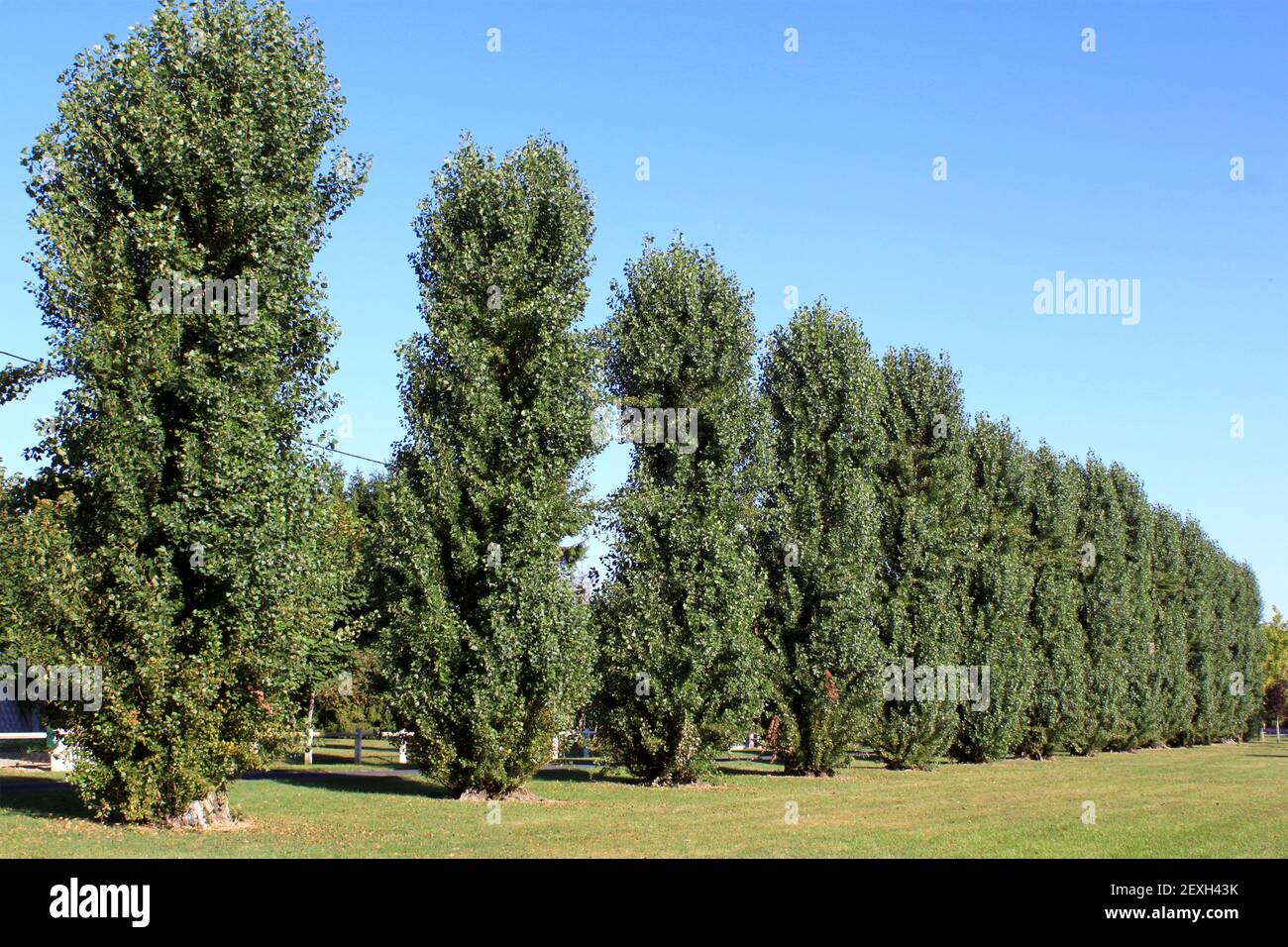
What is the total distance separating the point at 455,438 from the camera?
30891 millimetres

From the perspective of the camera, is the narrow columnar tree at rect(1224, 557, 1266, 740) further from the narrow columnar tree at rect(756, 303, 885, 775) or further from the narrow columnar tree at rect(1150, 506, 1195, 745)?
the narrow columnar tree at rect(756, 303, 885, 775)

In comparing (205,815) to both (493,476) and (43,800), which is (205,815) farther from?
(493,476)

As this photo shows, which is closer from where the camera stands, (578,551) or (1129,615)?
(578,551)

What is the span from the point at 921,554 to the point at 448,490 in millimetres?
27378

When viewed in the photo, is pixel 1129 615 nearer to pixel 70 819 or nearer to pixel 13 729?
pixel 70 819

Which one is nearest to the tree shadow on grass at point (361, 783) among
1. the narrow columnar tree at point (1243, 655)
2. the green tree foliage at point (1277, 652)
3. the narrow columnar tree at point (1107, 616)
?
the narrow columnar tree at point (1107, 616)


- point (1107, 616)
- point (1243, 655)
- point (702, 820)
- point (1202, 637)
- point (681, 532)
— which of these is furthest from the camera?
point (1243, 655)

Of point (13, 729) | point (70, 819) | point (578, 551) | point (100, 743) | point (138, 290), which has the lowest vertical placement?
point (13, 729)

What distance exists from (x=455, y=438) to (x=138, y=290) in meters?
10.00

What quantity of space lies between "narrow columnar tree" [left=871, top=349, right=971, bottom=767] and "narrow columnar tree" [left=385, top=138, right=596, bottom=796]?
22.3m

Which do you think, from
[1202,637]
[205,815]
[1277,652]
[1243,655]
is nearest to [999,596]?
[1202,637]

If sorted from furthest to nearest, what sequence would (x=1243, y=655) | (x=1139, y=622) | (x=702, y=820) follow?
1. (x=1243, y=655)
2. (x=1139, y=622)
3. (x=702, y=820)

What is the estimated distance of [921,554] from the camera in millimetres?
49938
